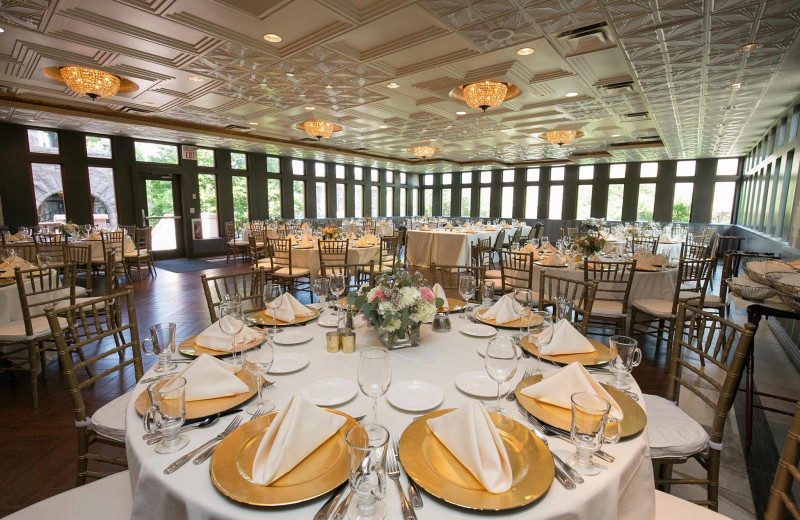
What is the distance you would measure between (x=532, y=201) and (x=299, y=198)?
953cm

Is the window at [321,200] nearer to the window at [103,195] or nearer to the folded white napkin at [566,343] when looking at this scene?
the window at [103,195]

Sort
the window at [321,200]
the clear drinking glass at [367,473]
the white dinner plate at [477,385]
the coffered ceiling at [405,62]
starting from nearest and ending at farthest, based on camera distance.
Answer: the clear drinking glass at [367,473] → the white dinner plate at [477,385] → the coffered ceiling at [405,62] → the window at [321,200]

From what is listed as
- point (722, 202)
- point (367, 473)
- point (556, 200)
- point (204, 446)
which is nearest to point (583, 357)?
point (367, 473)

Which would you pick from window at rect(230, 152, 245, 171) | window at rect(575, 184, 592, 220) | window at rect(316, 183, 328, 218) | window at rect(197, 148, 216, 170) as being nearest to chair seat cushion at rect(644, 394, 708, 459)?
window at rect(197, 148, 216, 170)

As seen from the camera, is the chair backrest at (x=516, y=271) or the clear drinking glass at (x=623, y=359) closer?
the clear drinking glass at (x=623, y=359)

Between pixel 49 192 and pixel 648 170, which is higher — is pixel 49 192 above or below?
below

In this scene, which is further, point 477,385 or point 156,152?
point 156,152

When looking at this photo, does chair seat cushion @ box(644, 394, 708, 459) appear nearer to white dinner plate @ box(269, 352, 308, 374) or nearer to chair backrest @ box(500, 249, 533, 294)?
white dinner plate @ box(269, 352, 308, 374)

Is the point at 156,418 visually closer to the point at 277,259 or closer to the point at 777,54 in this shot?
the point at 277,259

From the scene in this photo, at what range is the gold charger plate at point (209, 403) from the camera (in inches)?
45.6

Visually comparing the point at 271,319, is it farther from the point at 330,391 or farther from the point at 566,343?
the point at 566,343

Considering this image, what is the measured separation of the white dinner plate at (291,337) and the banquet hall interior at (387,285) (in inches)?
0.6

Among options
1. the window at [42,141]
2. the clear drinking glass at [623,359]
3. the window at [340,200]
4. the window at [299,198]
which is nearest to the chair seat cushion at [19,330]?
the clear drinking glass at [623,359]

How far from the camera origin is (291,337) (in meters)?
1.82
